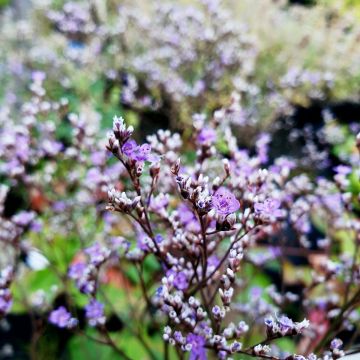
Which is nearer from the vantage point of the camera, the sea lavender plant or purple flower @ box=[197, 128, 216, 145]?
the sea lavender plant

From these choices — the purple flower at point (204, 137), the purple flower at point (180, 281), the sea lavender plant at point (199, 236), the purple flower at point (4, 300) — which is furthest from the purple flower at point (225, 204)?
the purple flower at point (4, 300)

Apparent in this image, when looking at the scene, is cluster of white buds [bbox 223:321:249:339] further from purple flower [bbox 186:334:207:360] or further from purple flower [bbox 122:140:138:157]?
purple flower [bbox 122:140:138:157]

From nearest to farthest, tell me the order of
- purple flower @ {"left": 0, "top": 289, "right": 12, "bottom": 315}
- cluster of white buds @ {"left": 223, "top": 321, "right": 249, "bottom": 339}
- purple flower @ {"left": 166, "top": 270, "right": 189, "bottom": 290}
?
cluster of white buds @ {"left": 223, "top": 321, "right": 249, "bottom": 339}, purple flower @ {"left": 166, "top": 270, "right": 189, "bottom": 290}, purple flower @ {"left": 0, "top": 289, "right": 12, "bottom": 315}

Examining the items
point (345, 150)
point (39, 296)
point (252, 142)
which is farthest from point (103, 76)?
point (39, 296)

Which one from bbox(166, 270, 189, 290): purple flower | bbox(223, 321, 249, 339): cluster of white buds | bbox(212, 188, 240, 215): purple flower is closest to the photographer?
bbox(212, 188, 240, 215): purple flower

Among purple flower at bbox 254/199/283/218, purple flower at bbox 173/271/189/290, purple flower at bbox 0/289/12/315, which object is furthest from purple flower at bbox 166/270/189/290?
purple flower at bbox 0/289/12/315

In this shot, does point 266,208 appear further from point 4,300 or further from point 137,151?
point 4,300

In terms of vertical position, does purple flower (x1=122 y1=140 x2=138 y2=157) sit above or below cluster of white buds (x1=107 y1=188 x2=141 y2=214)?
above

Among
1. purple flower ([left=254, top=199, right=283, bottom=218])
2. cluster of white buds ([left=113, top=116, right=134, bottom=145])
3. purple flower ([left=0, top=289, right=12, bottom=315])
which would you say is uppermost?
cluster of white buds ([left=113, top=116, right=134, bottom=145])

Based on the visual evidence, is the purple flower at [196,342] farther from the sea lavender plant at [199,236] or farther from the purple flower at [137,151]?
the purple flower at [137,151]

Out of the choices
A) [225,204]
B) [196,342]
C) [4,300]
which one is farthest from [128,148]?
[4,300]

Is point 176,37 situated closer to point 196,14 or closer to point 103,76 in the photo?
point 196,14
